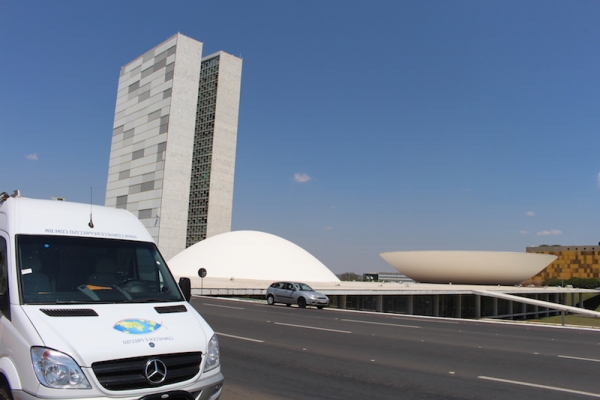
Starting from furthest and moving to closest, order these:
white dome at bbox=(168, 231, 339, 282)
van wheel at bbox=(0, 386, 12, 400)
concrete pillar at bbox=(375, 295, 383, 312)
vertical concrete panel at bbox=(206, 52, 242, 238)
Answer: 1. vertical concrete panel at bbox=(206, 52, 242, 238)
2. white dome at bbox=(168, 231, 339, 282)
3. concrete pillar at bbox=(375, 295, 383, 312)
4. van wheel at bbox=(0, 386, 12, 400)

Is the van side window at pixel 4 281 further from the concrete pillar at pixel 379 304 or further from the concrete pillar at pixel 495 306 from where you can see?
the concrete pillar at pixel 495 306

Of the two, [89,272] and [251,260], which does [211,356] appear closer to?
[89,272]

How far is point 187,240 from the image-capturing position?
92.1 m

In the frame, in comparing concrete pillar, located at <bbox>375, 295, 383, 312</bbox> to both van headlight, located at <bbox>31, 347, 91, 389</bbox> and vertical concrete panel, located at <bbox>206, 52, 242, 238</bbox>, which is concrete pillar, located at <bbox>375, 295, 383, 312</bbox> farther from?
vertical concrete panel, located at <bbox>206, 52, 242, 238</bbox>

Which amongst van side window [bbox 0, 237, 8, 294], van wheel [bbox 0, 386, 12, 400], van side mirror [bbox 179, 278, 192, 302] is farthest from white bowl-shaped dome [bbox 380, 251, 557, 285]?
van wheel [bbox 0, 386, 12, 400]

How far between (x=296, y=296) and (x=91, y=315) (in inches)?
905

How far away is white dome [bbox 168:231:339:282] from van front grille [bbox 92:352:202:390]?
161 feet

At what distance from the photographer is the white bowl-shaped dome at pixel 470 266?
76.2 m

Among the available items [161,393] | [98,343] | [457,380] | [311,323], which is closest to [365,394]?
[457,380]

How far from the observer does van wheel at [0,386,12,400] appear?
415 centimetres

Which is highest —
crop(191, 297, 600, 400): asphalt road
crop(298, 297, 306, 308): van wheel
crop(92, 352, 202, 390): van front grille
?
crop(92, 352, 202, 390): van front grille

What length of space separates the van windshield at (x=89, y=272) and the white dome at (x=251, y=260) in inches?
1890

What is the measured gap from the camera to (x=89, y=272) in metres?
5.29

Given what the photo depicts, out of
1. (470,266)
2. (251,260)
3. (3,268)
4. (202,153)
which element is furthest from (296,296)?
(202,153)
